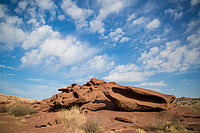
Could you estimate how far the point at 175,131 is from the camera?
6.53 metres

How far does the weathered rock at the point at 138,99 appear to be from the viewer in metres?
10.8

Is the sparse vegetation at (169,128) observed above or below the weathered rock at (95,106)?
below

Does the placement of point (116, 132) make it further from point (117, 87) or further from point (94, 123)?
point (117, 87)

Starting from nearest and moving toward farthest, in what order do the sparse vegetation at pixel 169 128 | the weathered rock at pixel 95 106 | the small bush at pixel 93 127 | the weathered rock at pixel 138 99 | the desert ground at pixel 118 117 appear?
the sparse vegetation at pixel 169 128, the small bush at pixel 93 127, the desert ground at pixel 118 117, the weathered rock at pixel 138 99, the weathered rock at pixel 95 106

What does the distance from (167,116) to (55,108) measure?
14170 millimetres

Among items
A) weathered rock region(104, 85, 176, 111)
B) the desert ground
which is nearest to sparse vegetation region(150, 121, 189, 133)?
the desert ground

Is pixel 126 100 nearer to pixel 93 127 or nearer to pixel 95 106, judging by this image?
pixel 95 106

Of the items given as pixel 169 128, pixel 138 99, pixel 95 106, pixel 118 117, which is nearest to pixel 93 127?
pixel 118 117

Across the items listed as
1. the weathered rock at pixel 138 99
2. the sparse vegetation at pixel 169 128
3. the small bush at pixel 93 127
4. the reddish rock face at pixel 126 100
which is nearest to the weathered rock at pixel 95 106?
the reddish rock face at pixel 126 100

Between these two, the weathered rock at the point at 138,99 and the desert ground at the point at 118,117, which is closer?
the desert ground at the point at 118,117

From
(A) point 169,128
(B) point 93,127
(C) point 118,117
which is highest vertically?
(C) point 118,117

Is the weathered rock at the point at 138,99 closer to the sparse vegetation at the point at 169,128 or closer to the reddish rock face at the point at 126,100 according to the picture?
the reddish rock face at the point at 126,100

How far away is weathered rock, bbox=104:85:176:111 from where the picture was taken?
1079cm

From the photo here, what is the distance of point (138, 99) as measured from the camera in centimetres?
1167
